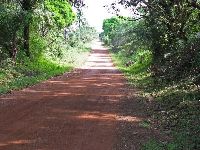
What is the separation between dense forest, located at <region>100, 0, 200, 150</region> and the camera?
12633mm

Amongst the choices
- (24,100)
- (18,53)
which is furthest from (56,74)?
(24,100)

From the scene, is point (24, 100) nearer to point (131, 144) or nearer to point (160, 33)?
point (131, 144)

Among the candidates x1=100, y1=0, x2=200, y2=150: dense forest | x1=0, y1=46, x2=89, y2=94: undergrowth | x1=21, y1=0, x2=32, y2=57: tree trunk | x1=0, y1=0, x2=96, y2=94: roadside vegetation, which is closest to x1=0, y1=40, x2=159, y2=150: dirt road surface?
x1=100, y1=0, x2=200, y2=150: dense forest

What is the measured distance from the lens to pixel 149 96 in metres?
19.3

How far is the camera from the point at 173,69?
2259 cm

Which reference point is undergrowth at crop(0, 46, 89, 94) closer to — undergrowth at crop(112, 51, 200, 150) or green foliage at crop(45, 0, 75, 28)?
undergrowth at crop(112, 51, 200, 150)

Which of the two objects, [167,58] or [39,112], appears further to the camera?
[167,58]

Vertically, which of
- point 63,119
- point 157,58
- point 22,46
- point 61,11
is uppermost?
point 61,11

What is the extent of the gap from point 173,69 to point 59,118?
33.9ft

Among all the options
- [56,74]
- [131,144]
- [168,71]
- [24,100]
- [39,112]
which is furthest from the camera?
[56,74]

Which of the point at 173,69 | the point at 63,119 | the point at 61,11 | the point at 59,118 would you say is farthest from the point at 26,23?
the point at 61,11

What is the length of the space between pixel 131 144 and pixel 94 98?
8.00 meters

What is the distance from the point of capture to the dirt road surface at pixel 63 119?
10.5m

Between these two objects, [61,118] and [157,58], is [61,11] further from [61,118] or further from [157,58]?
[61,118]
